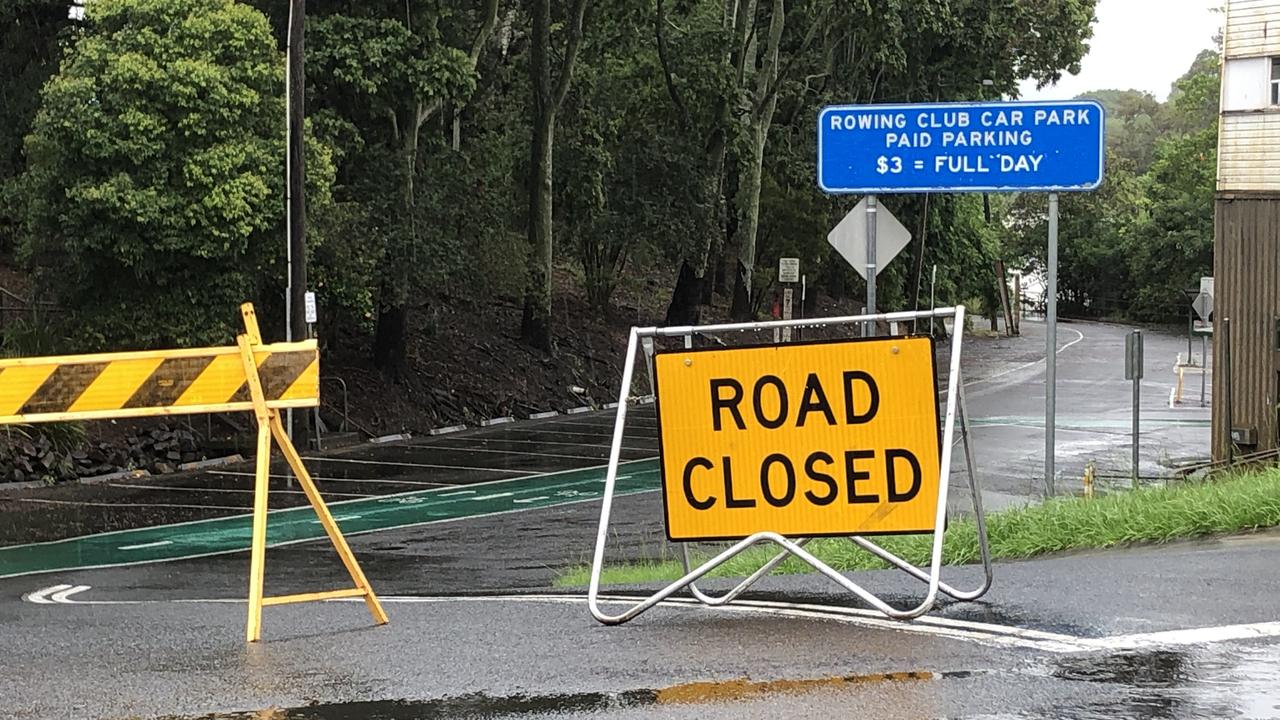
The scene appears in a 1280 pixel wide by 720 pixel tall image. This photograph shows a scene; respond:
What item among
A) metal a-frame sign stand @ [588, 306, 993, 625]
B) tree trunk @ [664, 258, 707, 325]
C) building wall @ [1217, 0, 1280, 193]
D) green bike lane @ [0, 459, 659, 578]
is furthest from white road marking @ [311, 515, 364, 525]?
tree trunk @ [664, 258, 707, 325]

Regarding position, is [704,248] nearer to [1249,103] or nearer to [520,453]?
[520,453]

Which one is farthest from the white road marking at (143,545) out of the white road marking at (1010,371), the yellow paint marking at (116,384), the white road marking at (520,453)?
the white road marking at (1010,371)

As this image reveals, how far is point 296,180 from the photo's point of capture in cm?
2495

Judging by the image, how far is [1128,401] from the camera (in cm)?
3788

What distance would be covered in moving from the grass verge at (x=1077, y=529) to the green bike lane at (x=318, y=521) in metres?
6.90

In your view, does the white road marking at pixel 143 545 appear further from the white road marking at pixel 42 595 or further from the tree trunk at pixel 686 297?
the tree trunk at pixel 686 297

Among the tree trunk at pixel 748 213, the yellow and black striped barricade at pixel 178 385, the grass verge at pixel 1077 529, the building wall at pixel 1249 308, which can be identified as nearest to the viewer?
the yellow and black striped barricade at pixel 178 385

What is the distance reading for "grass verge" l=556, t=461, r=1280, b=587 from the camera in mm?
10188

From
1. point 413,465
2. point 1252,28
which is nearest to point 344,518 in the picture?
point 413,465

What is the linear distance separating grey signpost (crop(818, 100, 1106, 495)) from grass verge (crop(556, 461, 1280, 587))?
2.79 m

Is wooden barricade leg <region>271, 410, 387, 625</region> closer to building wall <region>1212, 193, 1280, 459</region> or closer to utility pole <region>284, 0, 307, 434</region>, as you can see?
building wall <region>1212, 193, 1280, 459</region>

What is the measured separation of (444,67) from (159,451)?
9408 millimetres

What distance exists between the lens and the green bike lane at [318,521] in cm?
1648

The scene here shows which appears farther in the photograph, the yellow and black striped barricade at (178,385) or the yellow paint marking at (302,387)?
the yellow paint marking at (302,387)
